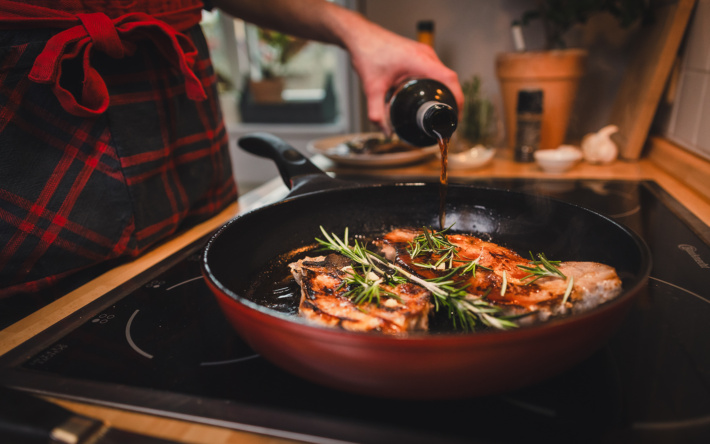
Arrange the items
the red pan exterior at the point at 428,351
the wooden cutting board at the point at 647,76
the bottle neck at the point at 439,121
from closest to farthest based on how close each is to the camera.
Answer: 1. the red pan exterior at the point at 428,351
2. the bottle neck at the point at 439,121
3. the wooden cutting board at the point at 647,76

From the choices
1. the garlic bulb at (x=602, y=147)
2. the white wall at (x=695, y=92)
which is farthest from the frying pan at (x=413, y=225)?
the garlic bulb at (x=602, y=147)

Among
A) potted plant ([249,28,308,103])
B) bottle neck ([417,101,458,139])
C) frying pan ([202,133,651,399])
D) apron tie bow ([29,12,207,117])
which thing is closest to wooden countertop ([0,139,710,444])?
frying pan ([202,133,651,399])

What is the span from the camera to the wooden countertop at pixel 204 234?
50 cm

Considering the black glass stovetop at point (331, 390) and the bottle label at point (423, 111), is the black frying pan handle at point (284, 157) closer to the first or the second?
the bottle label at point (423, 111)

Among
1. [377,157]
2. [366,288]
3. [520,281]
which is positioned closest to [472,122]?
[377,157]

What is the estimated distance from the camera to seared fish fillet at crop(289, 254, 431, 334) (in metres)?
0.59

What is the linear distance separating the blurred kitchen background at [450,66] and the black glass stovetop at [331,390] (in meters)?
0.91

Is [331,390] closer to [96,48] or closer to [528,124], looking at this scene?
[96,48]

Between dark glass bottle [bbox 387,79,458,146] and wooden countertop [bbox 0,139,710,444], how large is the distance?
1.40 ft

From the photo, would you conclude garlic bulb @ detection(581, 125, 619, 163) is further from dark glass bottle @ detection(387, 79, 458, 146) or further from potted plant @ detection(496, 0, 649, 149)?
dark glass bottle @ detection(387, 79, 458, 146)

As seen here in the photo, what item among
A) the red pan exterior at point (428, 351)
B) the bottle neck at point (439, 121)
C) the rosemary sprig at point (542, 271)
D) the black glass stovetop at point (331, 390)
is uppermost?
the bottle neck at point (439, 121)

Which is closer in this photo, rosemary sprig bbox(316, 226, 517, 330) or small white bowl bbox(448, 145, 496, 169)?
rosemary sprig bbox(316, 226, 517, 330)

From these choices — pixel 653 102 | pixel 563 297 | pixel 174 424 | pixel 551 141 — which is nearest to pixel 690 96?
pixel 653 102

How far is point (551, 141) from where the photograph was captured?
1.81 metres
